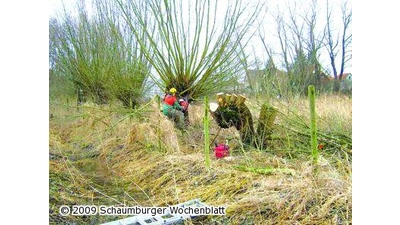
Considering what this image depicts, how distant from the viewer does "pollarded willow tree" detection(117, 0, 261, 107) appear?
2.63 meters

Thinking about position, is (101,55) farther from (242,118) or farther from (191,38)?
(242,118)

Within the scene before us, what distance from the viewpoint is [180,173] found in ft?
8.62

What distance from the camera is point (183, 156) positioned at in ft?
9.14

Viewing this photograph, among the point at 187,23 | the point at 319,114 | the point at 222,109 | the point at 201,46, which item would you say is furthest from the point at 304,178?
the point at 187,23

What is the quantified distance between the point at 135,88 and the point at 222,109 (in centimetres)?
72

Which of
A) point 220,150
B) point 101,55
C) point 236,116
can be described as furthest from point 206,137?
point 101,55

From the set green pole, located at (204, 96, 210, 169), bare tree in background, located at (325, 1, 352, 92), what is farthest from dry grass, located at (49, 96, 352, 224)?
bare tree in background, located at (325, 1, 352, 92)

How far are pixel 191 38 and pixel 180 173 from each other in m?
0.86

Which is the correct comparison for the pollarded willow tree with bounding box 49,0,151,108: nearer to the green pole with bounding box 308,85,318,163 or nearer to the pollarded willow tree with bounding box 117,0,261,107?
the pollarded willow tree with bounding box 117,0,261,107

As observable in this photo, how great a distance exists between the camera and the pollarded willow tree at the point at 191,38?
8.62ft

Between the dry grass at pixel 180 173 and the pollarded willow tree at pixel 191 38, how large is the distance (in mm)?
215

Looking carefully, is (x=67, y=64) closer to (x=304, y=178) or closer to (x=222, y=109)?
(x=222, y=109)

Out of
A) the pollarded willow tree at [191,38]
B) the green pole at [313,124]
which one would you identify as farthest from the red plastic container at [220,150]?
the green pole at [313,124]

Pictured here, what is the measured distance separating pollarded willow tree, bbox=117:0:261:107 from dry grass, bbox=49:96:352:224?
0.21 metres
